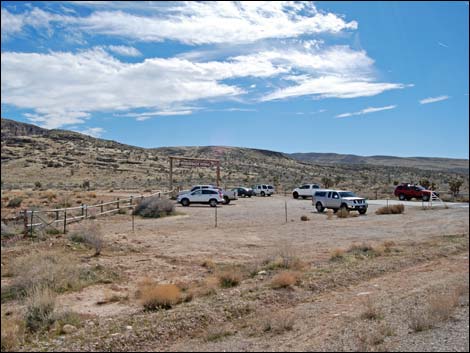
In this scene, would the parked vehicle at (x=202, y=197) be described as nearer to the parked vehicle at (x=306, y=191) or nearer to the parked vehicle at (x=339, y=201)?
the parked vehicle at (x=339, y=201)

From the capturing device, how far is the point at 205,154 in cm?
11100

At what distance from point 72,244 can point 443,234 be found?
1636 cm

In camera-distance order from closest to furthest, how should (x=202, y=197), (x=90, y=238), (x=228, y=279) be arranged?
(x=228, y=279) < (x=90, y=238) < (x=202, y=197)

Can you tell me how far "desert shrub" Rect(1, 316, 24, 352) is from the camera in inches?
348

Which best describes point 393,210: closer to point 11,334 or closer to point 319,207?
point 319,207

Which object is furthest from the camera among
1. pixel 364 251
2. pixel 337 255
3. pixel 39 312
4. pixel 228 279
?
pixel 364 251

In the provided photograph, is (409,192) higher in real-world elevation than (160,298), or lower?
higher

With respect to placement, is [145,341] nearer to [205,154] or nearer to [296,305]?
[296,305]

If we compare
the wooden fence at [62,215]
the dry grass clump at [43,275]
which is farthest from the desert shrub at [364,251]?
the wooden fence at [62,215]

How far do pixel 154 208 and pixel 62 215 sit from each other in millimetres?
6325

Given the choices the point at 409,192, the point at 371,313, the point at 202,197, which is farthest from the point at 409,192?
the point at 371,313

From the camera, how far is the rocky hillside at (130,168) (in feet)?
254

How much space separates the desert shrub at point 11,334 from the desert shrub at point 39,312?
A: 0.65ft

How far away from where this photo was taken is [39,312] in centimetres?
1050
